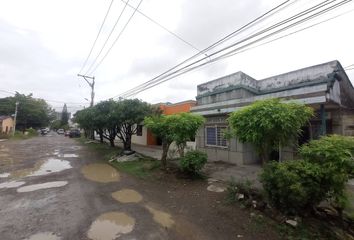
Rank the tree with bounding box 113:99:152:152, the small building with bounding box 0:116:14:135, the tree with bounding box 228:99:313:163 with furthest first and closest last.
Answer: the small building with bounding box 0:116:14:135 → the tree with bounding box 113:99:152:152 → the tree with bounding box 228:99:313:163

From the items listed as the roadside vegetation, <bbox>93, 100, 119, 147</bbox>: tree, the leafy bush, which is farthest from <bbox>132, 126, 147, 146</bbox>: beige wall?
the leafy bush

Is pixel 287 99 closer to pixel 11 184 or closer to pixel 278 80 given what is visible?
pixel 278 80

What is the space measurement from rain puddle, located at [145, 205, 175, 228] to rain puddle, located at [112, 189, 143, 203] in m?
0.90

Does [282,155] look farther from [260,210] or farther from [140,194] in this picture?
[140,194]

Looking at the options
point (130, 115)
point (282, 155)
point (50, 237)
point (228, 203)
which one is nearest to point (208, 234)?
point (228, 203)

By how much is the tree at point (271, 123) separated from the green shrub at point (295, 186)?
0.81 meters

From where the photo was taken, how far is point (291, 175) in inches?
196

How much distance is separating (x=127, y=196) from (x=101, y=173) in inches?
160

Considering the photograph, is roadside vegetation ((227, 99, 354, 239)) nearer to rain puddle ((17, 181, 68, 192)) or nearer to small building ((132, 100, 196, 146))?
rain puddle ((17, 181, 68, 192))

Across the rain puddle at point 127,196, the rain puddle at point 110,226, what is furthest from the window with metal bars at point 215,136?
the rain puddle at point 110,226

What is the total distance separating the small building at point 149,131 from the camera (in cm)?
1792

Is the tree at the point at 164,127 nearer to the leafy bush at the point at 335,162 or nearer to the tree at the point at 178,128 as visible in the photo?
the tree at the point at 178,128

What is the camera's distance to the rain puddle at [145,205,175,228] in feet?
17.4

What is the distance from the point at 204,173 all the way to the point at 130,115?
7565 mm
